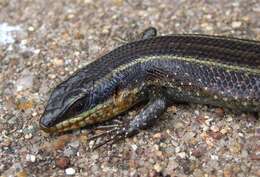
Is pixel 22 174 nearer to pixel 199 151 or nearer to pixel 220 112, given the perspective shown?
pixel 199 151

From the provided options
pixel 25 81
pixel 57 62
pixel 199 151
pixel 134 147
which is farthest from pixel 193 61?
pixel 25 81

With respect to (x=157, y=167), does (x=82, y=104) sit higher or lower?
higher

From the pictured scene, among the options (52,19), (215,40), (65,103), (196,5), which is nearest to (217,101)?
(215,40)

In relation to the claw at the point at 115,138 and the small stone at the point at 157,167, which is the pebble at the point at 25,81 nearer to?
the claw at the point at 115,138

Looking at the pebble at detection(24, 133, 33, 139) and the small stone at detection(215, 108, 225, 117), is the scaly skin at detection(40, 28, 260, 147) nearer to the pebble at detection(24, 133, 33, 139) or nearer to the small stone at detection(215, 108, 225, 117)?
the small stone at detection(215, 108, 225, 117)

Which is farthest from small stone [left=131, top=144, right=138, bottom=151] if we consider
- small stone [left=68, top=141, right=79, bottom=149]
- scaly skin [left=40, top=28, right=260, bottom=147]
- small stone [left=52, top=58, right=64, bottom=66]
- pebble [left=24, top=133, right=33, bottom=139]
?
small stone [left=52, top=58, right=64, bottom=66]
